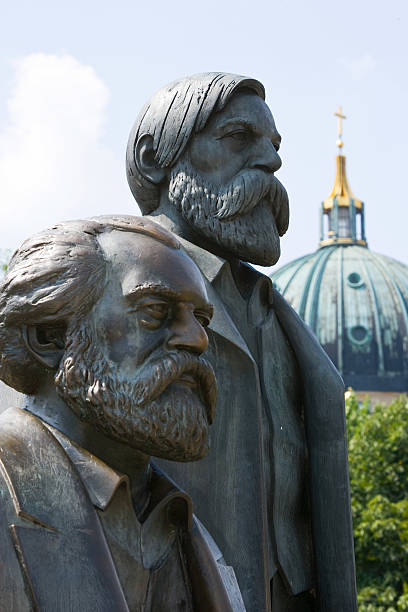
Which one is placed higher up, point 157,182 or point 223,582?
point 157,182

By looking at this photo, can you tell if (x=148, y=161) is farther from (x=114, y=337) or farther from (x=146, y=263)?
(x=114, y=337)

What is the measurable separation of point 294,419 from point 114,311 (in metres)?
2.02

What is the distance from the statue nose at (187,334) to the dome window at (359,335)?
41223 millimetres

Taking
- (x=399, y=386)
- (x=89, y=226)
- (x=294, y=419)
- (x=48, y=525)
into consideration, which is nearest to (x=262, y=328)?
(x=294, y=419)

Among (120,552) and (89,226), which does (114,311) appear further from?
(120,552)

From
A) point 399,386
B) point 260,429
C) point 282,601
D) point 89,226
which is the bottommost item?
point 282,601

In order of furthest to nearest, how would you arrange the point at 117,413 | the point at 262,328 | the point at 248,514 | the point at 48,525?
the point at 262,328
the point at 248,514
the point at 117,413
the point at 48,525

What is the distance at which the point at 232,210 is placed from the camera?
449 cm

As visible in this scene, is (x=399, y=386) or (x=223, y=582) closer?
(x=223, y=582)

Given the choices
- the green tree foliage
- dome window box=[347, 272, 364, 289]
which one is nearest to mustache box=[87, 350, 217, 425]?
the green tree foliage

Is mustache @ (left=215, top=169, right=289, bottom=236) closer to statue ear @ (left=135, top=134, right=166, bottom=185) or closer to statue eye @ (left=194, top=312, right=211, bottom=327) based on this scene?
statue ear @ (left=135, top=134, right=166, bottom=185)

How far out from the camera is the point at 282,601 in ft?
14.3

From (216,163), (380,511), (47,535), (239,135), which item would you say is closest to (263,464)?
(216,163)

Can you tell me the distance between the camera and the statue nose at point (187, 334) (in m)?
2.75
